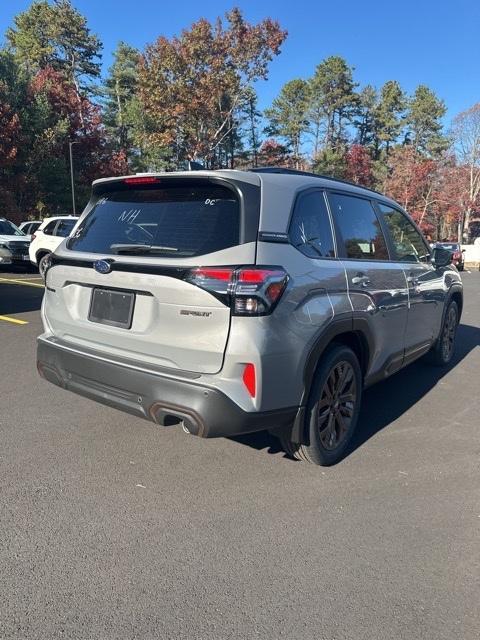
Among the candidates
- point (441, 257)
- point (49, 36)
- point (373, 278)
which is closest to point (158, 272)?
point (373, 278)

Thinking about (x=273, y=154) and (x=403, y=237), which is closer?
(x=403, y=237)

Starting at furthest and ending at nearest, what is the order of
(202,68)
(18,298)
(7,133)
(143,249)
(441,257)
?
(202,68) < (7,133) < (18,298) < (441,257) < (143,249)

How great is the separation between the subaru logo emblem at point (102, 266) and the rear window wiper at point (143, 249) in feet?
0.34

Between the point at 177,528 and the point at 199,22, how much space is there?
3374 centimetres

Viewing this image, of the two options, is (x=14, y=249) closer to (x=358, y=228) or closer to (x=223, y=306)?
(x=358, y=228)

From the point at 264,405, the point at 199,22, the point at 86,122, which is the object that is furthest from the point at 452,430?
the point at 86,122

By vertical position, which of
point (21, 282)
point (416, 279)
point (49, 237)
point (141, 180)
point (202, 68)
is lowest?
point (21, 282)

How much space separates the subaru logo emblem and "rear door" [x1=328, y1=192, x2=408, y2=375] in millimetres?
1546

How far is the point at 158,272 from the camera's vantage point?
287cm

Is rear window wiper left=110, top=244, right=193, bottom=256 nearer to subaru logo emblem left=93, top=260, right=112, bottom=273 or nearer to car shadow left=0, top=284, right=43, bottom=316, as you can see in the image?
subaru logo emblem left=93, top=260, right=112, bottom=273

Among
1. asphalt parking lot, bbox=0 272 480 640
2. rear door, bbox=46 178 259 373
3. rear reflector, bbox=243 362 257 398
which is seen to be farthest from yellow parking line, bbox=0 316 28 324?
rear reflector, bbox=243 362 257 398

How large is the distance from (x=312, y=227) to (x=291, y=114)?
59.1 m

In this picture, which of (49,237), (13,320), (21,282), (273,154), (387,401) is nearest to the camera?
(387,401)

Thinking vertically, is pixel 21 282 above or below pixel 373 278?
below
